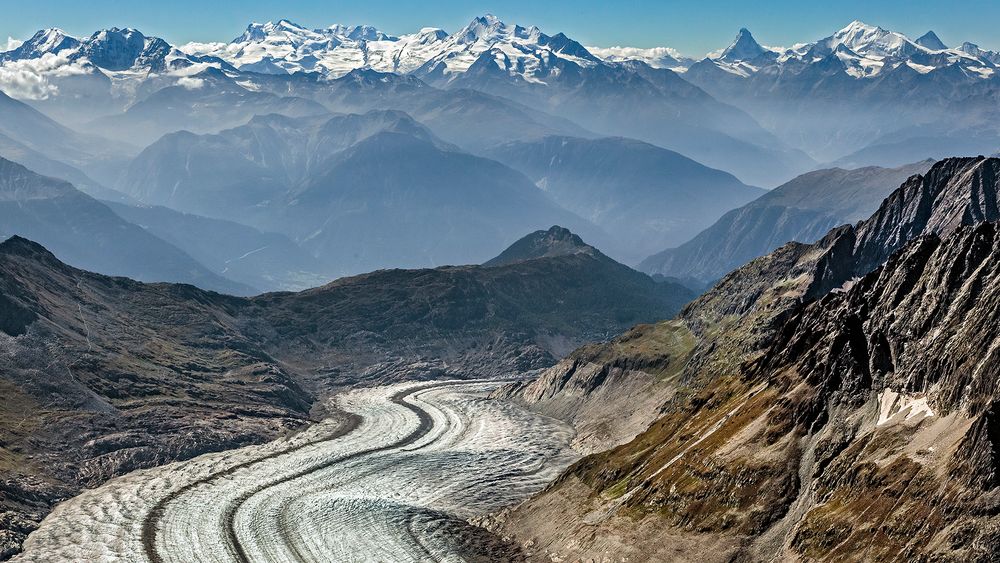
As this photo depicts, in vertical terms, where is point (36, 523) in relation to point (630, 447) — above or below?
above

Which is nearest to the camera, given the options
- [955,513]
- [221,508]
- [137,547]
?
[955,513]

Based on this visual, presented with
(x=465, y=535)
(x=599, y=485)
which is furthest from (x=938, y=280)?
(x=465, y=535)

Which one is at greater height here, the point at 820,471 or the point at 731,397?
the point at 731,397

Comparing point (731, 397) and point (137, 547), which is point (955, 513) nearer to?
point (731, 397)

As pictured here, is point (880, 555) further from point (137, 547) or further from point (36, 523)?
point (36, 523)

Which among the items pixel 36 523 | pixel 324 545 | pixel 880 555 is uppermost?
pixel 36 523

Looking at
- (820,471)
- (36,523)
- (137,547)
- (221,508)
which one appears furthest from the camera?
(221,508)

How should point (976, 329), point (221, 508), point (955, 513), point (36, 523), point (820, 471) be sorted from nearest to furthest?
1. point (955, 513)
2. point (976, 329)
3. point (820, 471)
4. point (36, 523)
5. point (221, 508)

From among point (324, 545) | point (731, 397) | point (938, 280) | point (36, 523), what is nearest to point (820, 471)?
point (938, 280)

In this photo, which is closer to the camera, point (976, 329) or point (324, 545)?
point (976, 329)

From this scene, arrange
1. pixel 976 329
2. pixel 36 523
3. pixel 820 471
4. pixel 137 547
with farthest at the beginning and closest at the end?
pixel 36 523
pixel 137 547
pixel 820 471
pixel 976 329
